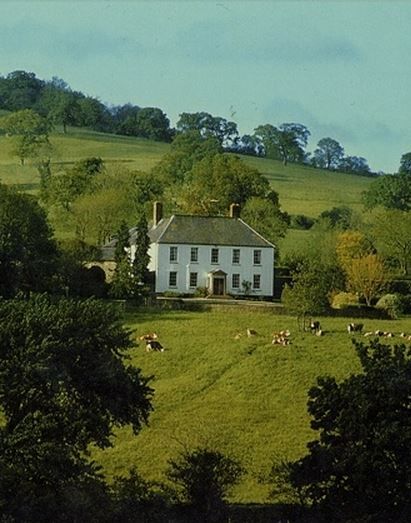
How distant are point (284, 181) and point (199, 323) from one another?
84560mm

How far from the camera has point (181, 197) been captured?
109000 millimetres

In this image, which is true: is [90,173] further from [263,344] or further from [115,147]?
[263,344]

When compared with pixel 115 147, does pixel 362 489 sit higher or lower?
lower

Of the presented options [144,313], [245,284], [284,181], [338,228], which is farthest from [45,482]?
[284,181]

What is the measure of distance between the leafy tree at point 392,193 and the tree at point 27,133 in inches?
1727

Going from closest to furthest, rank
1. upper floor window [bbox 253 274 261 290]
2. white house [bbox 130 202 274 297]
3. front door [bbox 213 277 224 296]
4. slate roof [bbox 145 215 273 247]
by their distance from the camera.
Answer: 1. front door [bbox 213 277 224 296]
2. white house [bbox 130 202 274 297]
3. upper floor window [bbox 253 274 261 290]
4. slate roof [bbox 145 215 273 247]

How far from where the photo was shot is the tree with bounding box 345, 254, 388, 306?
81.4m

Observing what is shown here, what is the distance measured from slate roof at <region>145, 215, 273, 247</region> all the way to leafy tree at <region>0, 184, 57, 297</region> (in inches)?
479

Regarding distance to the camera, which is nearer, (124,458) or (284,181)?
(124,458)

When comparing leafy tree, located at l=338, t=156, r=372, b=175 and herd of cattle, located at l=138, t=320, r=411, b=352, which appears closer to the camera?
herd of cattle, located at l=138, t=320, r=411, b=352

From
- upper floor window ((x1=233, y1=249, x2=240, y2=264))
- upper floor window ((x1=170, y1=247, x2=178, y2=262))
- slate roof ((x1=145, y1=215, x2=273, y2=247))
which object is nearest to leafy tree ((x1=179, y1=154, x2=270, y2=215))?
slate roof ((x1=145, y1=215, x2=273, y2=247))

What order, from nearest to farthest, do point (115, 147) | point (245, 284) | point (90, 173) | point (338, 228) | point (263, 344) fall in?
point (263, 344) < point (245, 284) < point (338, 228) < point (90, 173) < point (115, 147)

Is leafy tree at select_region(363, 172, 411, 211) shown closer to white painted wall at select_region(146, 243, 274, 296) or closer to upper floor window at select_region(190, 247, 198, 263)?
white painted wall at select_region(146, 243, 274, 296)

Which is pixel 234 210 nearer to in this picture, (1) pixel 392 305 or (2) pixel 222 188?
(2) pixel 222 188
